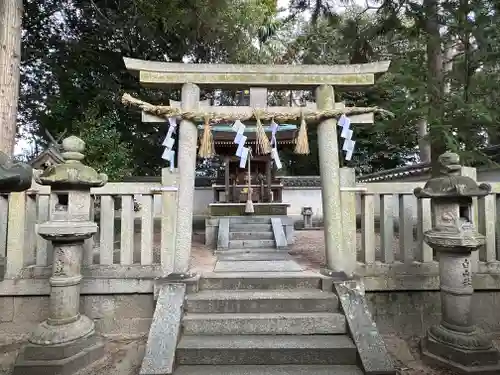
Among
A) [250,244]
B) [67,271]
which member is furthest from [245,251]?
[67,271]

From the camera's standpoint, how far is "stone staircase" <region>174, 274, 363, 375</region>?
10.2 ft

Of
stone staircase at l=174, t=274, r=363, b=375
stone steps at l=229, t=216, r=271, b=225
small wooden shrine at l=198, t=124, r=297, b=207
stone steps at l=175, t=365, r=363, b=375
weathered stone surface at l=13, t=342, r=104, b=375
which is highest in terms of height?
small wooden shrine at l=198, t=124, r=297, b=207

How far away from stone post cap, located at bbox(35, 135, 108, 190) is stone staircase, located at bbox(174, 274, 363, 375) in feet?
5.96

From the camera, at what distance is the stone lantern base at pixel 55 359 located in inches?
118

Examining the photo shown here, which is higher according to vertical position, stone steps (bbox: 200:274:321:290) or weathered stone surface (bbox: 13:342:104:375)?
stone steps (bbox: 200:274:321:290)

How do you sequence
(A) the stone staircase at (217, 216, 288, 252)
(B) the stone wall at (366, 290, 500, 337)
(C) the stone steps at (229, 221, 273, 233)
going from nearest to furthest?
(B) the stone wall at (366, 290, 500, 337)
(A) the stone staircase at (217, 216, 288, 252)
(C) the stone steps at (229, 221, 273, 233)

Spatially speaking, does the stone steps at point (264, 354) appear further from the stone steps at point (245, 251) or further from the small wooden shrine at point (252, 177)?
the small wooden shrine at point (252, 177)

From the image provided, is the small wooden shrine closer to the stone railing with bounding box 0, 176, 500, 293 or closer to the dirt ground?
the stone railing with bounding box 0, 176, 500, 293

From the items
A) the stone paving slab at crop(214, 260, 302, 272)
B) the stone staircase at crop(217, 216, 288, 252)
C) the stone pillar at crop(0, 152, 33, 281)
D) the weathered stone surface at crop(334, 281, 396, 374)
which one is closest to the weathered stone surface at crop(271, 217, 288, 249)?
the stone staircase at crop(217, 216, 288, 252)

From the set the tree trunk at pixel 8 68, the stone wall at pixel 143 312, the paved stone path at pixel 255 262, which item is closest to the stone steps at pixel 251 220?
the paved stone path at pixel 255 262

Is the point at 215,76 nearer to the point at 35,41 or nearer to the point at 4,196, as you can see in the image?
the point at 4,196

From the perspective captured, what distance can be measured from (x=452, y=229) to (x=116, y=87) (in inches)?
488

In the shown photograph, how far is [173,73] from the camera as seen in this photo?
413 centimetres

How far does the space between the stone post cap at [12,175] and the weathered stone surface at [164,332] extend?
2039mm
